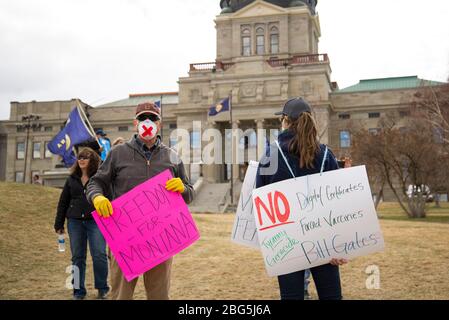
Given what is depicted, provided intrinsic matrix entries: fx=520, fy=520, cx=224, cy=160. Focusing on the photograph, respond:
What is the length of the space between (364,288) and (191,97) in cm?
5104

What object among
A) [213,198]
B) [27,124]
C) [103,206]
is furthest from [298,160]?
[27,124]

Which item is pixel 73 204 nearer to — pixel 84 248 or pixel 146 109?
pixel 84 248

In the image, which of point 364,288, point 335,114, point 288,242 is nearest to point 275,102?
point 335,114

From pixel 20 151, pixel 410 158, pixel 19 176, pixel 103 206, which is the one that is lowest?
pixel 103 206

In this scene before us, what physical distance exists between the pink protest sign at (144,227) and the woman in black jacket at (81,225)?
8.74 ft

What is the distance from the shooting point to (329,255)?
180 inches

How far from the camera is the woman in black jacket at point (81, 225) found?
782 centimetres

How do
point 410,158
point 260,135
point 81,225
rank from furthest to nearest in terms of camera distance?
point 260,135 → point 410,158 → point 81,225

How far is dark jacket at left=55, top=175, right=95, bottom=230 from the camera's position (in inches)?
307

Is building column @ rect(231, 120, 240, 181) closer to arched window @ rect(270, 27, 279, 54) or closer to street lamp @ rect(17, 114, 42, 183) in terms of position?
arched window @ rect(270, 27, 279, 54)

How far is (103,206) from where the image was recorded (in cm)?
500

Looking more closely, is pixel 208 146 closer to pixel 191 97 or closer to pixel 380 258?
pixel 191 97

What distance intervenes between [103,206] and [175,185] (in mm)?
732

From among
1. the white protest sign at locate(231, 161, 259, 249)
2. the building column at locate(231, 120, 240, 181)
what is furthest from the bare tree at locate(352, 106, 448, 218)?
the white protest sign at locate(231, 161, 259, 249)
